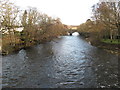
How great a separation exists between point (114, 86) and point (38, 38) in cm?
3201

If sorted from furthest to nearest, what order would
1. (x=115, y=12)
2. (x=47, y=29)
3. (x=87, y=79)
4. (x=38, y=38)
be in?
(x=47, y=29) < (x=38, y=38) < (x=115, y=12) < (x=87, y=79)

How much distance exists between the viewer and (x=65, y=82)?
901cm

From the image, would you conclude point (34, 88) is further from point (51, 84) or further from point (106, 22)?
point (106, 22)

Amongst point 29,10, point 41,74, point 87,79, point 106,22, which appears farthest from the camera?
point 29,10

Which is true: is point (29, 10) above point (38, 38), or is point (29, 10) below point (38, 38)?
above

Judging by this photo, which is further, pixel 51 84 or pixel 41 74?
pixel 41 74

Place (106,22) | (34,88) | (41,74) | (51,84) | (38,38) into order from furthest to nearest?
1. (38,38)
2. (106,22)
3. (41,74)
4. (51,84)
5. (34,88)

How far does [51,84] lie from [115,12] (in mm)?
22541

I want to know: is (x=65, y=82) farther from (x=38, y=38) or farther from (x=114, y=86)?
(x=38, y=38)

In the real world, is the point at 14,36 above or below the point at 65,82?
above

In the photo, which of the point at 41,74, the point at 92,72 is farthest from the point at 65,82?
the point at 92,72

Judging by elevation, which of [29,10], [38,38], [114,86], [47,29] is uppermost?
[29,10]

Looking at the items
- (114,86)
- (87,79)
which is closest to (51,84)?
(87,79)

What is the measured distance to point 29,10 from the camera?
3481cm
